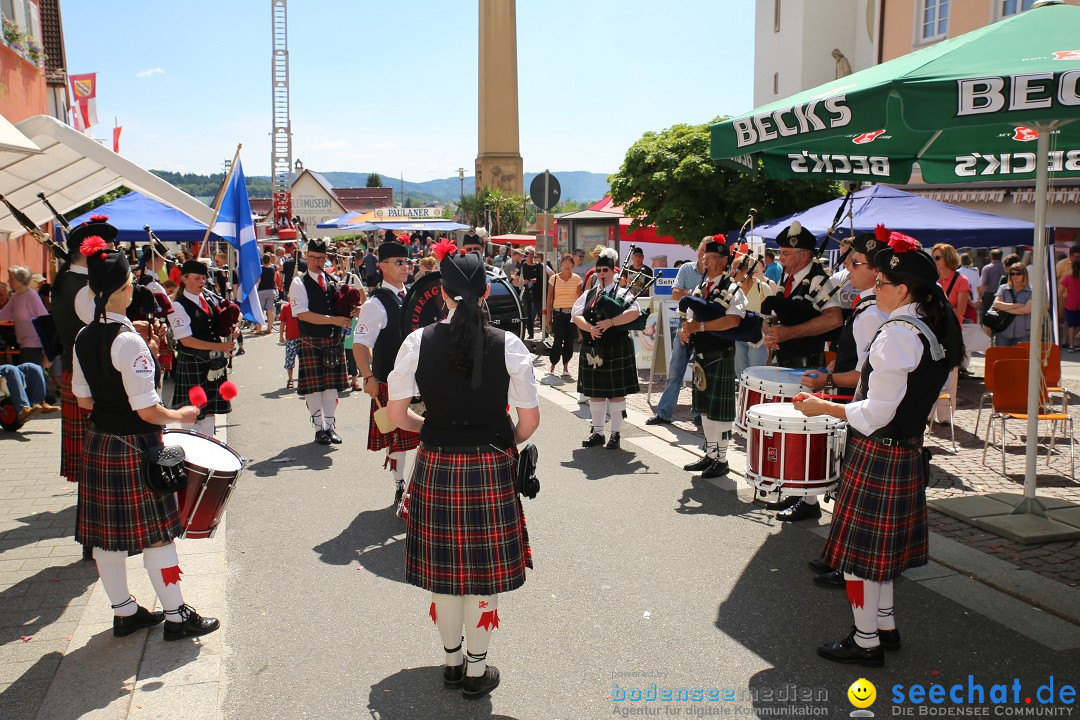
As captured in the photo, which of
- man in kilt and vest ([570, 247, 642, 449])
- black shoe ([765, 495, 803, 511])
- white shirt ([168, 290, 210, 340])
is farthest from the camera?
man in kilt and vest ([570, 247, 642, 449])

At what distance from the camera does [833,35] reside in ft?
92.1

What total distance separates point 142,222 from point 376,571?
8514 millimetres

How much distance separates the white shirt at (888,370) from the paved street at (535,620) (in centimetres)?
116

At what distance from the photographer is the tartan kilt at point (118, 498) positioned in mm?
3881

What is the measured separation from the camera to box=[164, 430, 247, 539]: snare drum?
4.07 m

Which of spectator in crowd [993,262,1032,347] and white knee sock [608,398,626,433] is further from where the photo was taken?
spectator in crowd [993,262,1032,347]

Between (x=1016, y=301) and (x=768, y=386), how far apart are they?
7638 millimetres

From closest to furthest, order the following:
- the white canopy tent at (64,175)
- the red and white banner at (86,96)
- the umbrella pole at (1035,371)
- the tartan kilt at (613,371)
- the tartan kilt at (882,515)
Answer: the tartan kilt at (882,515) → the umbrella pole at (1035,371) → the white canopy tent at (64,175) → the tartan kilt at (613,371) → the red and white banner at (86,96)

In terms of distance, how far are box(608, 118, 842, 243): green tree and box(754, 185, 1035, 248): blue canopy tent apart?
15.9ft

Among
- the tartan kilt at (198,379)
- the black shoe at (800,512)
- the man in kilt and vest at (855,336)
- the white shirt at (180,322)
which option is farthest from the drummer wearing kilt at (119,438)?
the black shoe at (800,512)

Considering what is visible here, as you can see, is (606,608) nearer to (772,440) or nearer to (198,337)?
(772,440)

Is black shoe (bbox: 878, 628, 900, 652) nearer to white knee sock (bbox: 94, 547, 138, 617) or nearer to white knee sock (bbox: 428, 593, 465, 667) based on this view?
white knee sock (bbox: 428, 593, 465, 667)

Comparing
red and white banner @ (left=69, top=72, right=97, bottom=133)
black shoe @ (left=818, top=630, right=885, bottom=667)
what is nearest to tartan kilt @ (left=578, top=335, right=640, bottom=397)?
black shoe @ (left=818, top=630, right=885, bottom=667)

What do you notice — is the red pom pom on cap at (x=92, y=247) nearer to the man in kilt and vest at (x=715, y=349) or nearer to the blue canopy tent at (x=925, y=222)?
the man in kilt and vest at (x=715, y=349)
